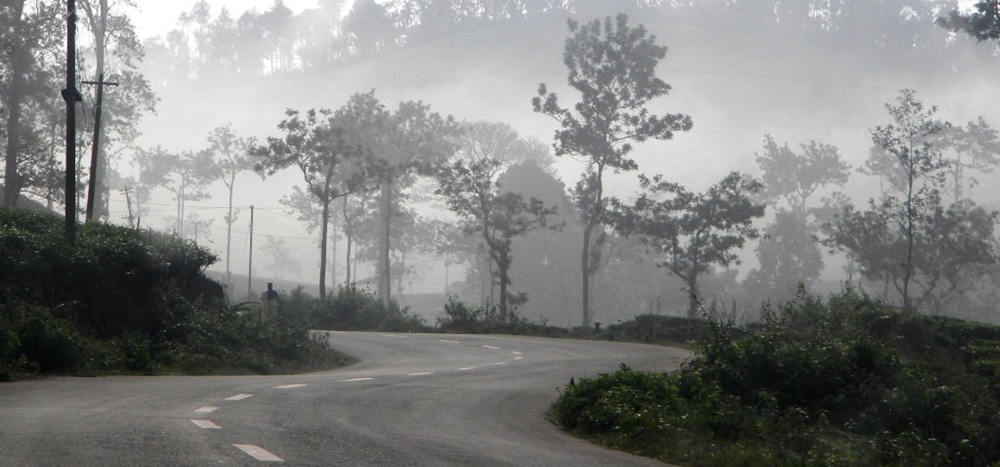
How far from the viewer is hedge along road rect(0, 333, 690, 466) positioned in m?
9.04

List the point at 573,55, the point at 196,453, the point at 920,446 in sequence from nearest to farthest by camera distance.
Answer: the point at 196,453 → the point at 920,446 → the point at 573,55

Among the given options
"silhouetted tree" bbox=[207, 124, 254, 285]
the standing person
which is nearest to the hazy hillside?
"silhouetted tree" bbox=[207, 124, 254, 285]

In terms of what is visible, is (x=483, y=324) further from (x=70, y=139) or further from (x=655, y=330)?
(x=70, y=139)

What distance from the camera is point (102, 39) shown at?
5769cm

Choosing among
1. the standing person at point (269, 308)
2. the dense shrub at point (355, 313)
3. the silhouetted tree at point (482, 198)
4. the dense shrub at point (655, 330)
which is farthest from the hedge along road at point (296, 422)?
the silhouetted tree at point (482, 198)

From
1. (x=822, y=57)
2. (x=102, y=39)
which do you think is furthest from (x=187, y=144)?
(x=822, y=57)

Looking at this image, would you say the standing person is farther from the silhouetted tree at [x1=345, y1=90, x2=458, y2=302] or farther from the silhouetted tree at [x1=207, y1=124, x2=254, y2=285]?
the silhouetted tree at [x1=207, y1=124, x2=254, y2=285]

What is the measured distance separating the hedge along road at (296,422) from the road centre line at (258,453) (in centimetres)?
1

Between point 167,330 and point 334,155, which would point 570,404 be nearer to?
point 167,330

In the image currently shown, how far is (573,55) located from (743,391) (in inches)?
Result: 1755

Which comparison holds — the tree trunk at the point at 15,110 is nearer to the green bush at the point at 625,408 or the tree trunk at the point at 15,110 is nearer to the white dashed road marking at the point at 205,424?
the green bush at the point at 625,408

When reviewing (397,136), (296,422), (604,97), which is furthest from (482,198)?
(296,422)

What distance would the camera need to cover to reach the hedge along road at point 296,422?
29.7 feet

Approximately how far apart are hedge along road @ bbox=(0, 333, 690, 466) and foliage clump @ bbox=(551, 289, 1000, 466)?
2.44ft
